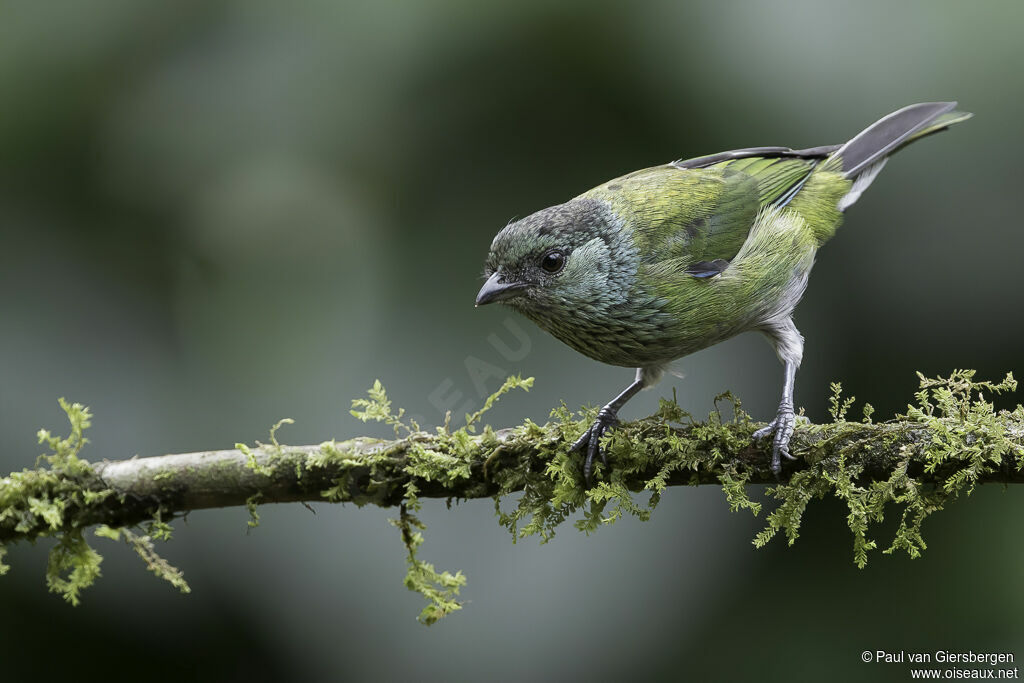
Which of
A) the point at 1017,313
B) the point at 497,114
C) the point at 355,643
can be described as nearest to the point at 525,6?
the point at 497,114

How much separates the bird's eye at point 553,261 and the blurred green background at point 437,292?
1.13 metres

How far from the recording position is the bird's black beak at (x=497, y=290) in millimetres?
3070

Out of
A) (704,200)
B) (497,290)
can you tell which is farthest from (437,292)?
(704,200)

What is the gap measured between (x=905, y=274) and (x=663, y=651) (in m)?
2.08

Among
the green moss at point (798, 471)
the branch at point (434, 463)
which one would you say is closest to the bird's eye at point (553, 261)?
the green moss at point (798, 471)

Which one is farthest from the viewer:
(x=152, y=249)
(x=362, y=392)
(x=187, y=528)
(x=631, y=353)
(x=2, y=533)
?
(x=152, y=249)

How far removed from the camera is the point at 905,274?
436cm

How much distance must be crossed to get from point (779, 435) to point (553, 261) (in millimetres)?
945

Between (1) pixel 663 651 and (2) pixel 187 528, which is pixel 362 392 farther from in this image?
(1) pixel 663 651

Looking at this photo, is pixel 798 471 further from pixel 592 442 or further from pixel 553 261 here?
pixel 553 261

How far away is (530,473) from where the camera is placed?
2730 mm

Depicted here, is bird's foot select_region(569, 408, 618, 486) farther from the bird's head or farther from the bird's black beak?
the bird's black beak

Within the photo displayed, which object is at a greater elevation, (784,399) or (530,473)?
(784,399)

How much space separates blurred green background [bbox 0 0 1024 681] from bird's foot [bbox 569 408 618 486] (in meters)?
1.25
